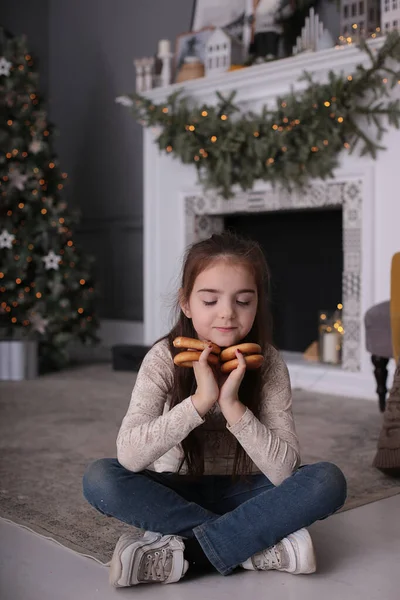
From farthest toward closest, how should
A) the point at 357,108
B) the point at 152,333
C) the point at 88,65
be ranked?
the point at 88,65 → the point at 152,333 → the point at 357,108

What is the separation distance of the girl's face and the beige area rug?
552 millimetres

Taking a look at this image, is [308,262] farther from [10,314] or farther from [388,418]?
[388,418]

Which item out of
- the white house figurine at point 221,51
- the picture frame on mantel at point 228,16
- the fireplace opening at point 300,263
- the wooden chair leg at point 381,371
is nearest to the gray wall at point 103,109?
the picture frame on mantel at point 228,16

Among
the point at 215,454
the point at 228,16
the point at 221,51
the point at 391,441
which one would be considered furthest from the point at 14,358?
the point at 215,454

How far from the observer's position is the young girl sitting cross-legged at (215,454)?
57.2 inches

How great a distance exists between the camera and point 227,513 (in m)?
1.51

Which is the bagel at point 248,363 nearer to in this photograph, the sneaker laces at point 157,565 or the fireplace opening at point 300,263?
the sneaker laces at point 157,565

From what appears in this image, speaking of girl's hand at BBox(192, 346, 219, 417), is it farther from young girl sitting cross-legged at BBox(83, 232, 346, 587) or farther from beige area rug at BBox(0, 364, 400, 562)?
beige area rug at BBox(0, 364, 400, 562)

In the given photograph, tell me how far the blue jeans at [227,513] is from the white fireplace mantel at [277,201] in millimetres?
1772

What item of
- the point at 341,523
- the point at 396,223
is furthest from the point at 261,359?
the point at 396,223

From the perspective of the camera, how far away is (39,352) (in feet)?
15.2

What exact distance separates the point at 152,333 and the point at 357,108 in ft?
6.29

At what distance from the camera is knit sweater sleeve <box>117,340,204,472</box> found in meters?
1.44

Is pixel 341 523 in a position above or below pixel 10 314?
below
